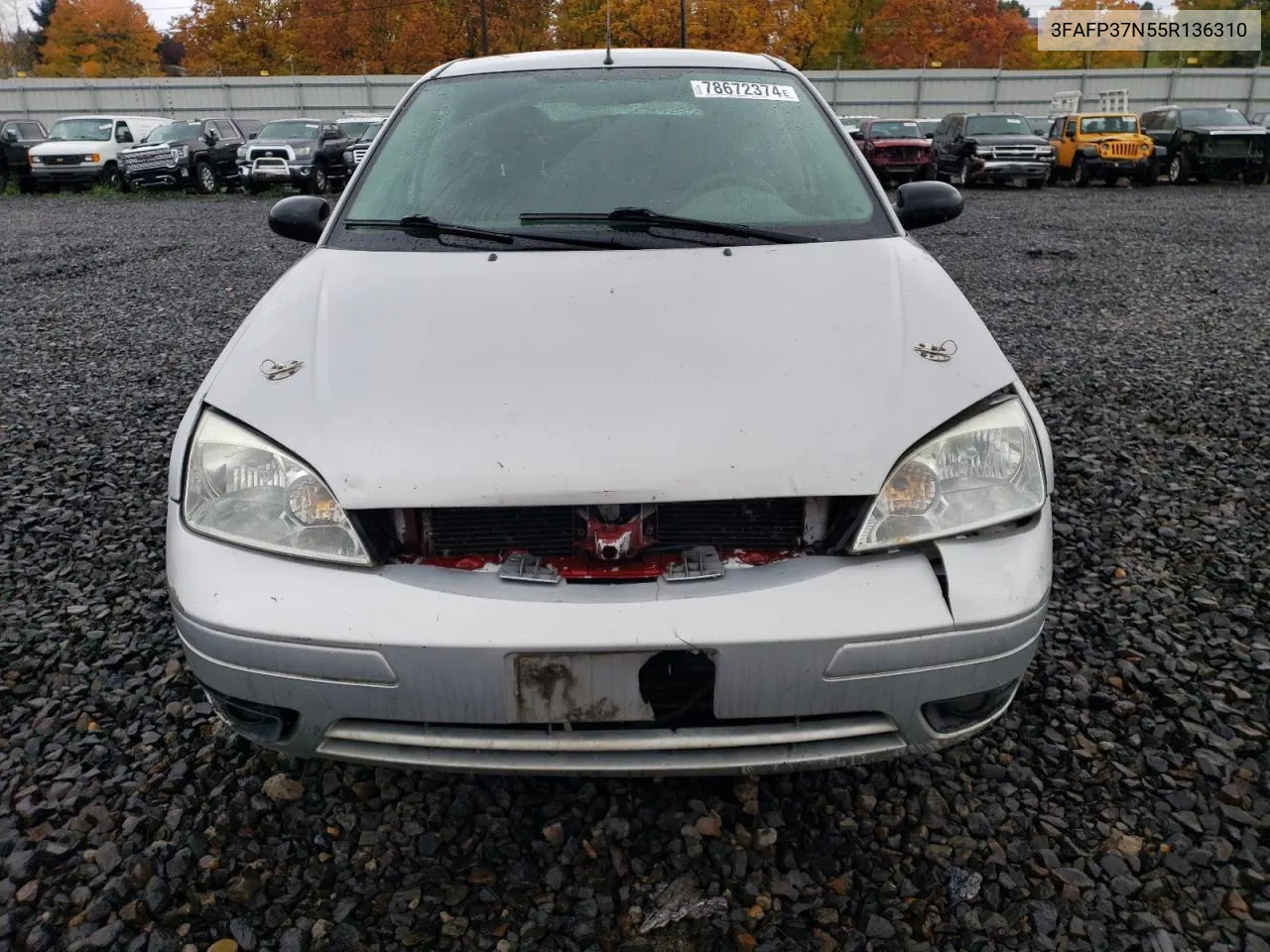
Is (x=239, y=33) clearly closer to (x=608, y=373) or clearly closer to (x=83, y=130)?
(x=83, y=130)

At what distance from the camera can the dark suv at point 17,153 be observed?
19.6 m

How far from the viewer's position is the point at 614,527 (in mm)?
1650

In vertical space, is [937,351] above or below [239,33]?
below

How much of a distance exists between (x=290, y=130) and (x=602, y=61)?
18.8 meters

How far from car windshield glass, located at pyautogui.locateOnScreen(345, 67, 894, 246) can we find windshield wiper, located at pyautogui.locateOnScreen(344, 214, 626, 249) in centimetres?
3

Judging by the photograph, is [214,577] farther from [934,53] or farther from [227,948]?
[934,53]

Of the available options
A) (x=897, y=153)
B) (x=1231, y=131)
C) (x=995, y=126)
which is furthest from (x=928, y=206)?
(x=1231, y=131)

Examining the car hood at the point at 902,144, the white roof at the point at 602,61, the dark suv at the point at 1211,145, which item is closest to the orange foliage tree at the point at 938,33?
the dark suv at the point at 1211,145

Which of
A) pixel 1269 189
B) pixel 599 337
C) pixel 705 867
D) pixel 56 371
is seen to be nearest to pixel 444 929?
pixel 705 867

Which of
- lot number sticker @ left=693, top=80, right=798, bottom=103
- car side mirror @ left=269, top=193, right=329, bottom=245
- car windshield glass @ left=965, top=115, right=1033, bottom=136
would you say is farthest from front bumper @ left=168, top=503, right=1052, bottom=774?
car windshield glass @ left=965, top=115, right=1033, bottom=136

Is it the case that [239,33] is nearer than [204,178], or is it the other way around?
[204,178]

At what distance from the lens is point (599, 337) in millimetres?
1884

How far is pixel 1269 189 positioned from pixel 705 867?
21262 mm

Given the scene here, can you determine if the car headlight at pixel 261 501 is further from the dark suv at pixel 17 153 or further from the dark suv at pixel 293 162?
the dark suv at pixel 17 153
